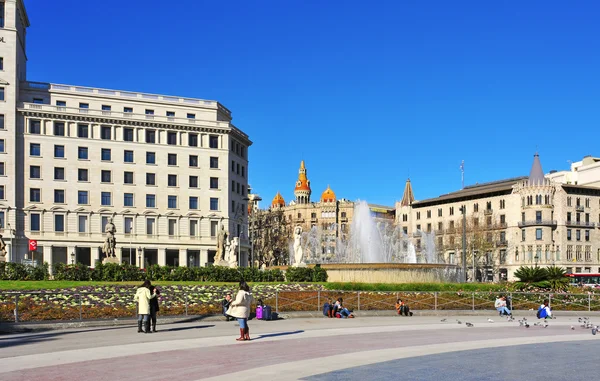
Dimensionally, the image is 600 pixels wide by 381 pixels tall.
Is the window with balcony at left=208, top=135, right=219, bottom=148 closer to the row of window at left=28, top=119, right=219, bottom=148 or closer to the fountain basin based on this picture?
the row of window at left=28, top=119, right=219, bottom=148

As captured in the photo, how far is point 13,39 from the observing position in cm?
8300

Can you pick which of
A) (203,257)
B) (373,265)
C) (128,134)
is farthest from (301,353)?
(128,134)

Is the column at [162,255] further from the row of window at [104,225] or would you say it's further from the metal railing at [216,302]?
the metal railing at [216,302]

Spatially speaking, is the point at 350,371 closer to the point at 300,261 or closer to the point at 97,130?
the point at 300,261

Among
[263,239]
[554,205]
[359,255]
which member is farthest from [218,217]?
[263,239]

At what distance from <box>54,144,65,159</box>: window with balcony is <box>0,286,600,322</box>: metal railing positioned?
56.7m

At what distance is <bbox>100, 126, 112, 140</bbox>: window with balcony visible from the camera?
87.8m

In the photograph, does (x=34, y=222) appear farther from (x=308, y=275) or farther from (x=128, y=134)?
(x=308, y=275)

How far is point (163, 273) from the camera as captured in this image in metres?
48.2

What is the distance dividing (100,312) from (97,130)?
65319 millimetres

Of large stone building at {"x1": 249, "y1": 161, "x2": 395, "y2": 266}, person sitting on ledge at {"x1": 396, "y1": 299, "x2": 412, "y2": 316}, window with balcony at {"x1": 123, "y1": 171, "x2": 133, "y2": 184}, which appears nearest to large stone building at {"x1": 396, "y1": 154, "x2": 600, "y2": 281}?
large stone building at {"x1": 249, "y1": 161, "x2": 395, "y2": 266}

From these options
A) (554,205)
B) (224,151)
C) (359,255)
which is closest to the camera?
(359,255)

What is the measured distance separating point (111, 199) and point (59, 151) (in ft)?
27.7

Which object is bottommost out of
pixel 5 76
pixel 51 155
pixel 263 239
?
pixel 263 239
